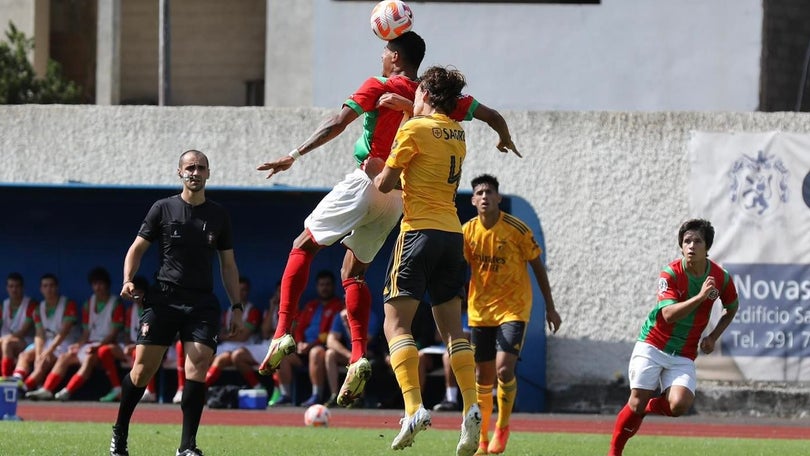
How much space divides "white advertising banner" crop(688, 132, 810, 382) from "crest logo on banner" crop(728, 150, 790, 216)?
0.01 m

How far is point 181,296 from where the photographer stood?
10.5 metres

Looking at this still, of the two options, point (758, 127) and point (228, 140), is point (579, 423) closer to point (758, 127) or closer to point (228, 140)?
point (758, 127)

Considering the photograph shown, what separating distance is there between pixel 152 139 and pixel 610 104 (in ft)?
23.7

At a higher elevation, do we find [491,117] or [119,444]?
[491,117]

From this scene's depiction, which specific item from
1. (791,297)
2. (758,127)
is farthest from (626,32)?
(791,297)

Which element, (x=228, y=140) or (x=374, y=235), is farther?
(x=228, y=140)

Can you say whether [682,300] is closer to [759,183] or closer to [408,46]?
[408,46]

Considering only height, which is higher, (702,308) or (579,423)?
(702,308)

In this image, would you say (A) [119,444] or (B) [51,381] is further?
(B) [51,381]

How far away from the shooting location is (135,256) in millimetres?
10570

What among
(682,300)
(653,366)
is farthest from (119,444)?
(682,300)

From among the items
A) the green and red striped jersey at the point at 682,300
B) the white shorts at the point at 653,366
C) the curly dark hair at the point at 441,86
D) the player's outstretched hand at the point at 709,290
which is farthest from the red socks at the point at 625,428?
the curly dark hair at the point at 441,86

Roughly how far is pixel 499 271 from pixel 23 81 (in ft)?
66.9

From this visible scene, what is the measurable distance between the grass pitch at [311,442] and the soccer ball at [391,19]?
3360mm
